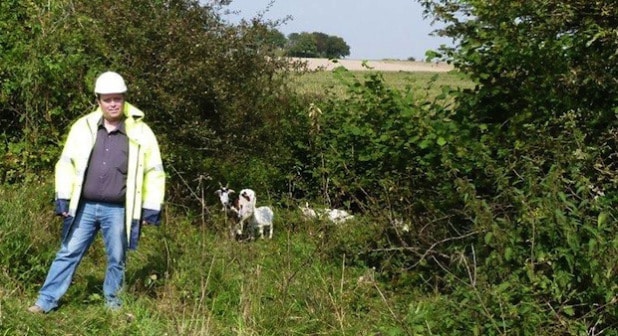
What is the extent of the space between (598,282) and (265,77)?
506 centimetres

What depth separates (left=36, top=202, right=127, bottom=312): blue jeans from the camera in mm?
5805

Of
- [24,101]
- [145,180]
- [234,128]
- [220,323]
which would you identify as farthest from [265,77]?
[220,323]

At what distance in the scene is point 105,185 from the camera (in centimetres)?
574

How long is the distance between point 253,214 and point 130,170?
2.83 m

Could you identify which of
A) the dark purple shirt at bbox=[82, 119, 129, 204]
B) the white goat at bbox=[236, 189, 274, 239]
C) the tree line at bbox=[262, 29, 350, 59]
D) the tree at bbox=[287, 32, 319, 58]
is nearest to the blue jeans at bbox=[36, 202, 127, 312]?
the dark purple shirt at bbox=[82, 119, 129, 204]

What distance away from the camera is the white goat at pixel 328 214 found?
7141 millimetres

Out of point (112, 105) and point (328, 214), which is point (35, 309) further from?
point (328, 214)

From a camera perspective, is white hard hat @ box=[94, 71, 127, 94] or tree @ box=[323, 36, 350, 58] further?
tree @ box=[323, 36, 350, 58]

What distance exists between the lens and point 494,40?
6836 millimetres

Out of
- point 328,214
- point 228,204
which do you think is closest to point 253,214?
point 228,204

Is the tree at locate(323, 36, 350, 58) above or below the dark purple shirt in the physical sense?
above

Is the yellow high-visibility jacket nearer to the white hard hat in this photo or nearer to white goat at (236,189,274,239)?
the white hard hat

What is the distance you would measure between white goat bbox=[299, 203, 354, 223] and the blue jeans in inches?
74.3

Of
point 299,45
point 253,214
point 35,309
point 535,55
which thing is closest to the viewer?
point 35,309
